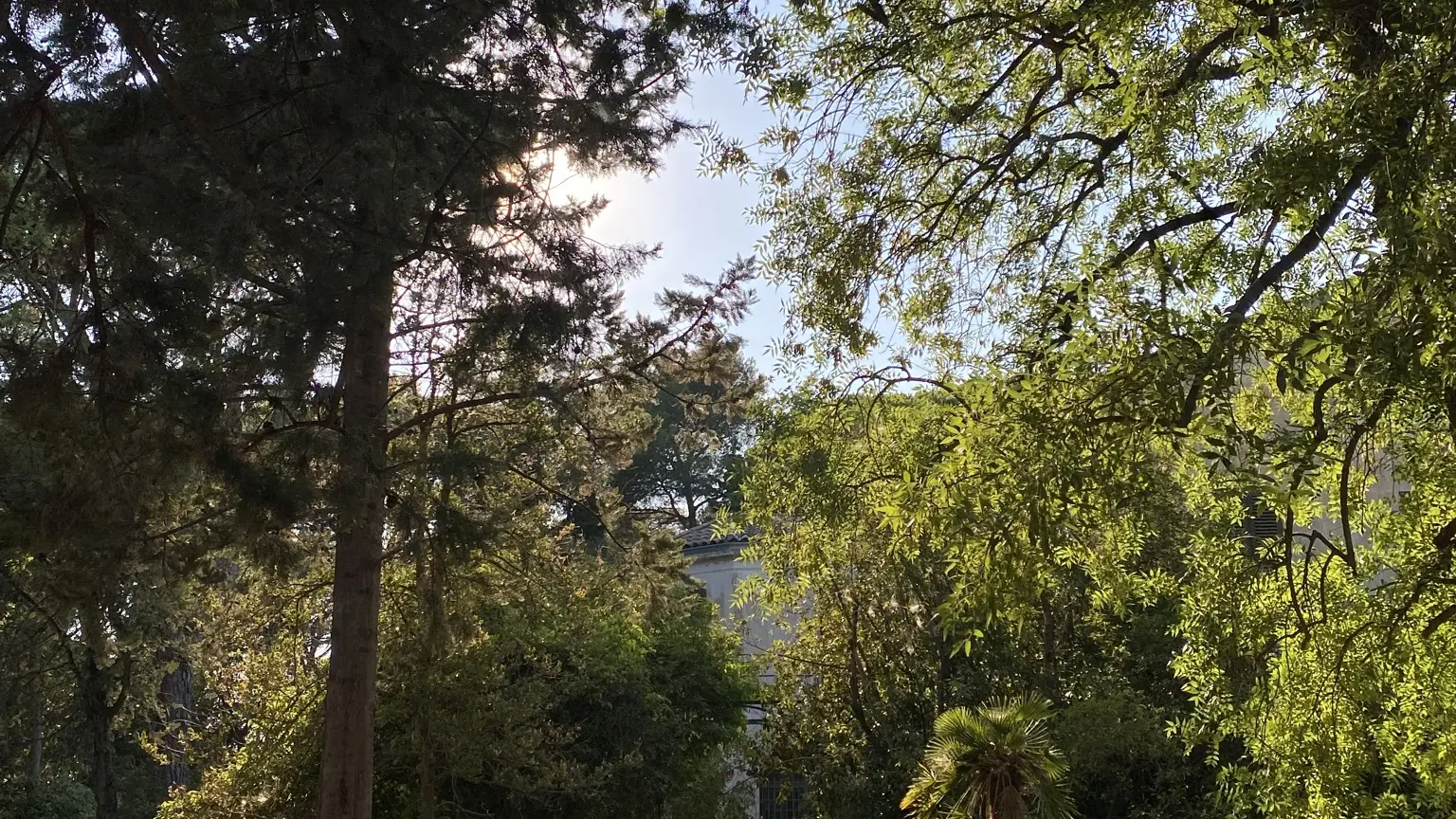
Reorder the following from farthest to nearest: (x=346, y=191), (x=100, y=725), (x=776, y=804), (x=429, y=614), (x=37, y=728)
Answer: (x=37, y=728)
(x=776, y=804)
(x=100, y=725)
(x=429, y=614)
(x=346, y=191)

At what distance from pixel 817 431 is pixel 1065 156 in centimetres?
198

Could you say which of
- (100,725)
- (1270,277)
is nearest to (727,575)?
(100,725)

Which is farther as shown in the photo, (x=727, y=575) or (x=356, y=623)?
(x=727, y=575)

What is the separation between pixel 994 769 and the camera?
9055mm

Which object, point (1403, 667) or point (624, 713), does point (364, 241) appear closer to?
point (1403, 667)

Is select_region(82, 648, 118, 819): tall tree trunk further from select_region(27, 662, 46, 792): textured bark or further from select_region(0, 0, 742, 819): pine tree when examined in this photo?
select_region(0, 0, 742, 819): pine tree

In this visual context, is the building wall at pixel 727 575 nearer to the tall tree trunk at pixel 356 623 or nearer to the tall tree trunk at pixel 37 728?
the tall tree trunk at pixel 37 728

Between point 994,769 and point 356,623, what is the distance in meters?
4.91

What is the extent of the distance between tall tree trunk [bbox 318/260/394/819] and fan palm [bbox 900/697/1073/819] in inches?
162

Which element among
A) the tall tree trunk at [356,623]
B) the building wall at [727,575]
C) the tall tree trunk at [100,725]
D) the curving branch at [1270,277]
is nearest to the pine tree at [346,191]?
the tall tree trunk at [356,623]

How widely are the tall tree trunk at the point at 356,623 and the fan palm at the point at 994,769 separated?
4.12 meters

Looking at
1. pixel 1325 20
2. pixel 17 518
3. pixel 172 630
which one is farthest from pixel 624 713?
pixel 1325 20

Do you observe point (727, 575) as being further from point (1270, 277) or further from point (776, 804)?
point (1270, 277)

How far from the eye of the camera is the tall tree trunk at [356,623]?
8.73 metres
